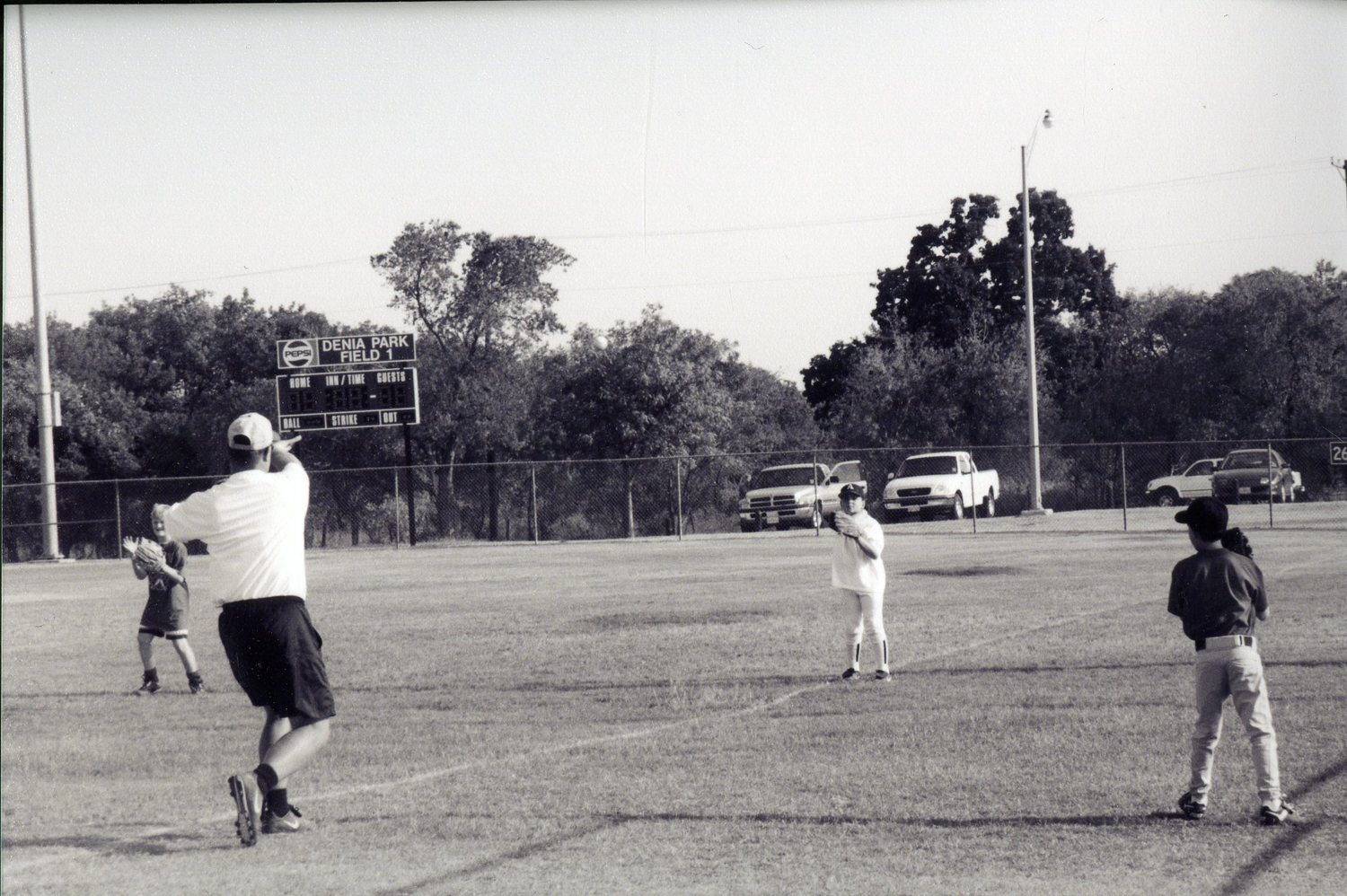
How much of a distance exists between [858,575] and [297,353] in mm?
27151

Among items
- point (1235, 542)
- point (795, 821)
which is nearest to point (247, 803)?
point (795, 821)

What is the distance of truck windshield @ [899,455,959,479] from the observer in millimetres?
37812

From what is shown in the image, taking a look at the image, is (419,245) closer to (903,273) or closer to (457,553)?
(457,553)

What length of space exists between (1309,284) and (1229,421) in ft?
16.5

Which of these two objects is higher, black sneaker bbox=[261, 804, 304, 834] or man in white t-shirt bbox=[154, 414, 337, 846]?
man in white t-shirt bbox=[154, 414, 337, 846]

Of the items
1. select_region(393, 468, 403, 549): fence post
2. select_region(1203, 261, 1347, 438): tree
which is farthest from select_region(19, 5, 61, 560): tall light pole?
select_region(1203, 261, 1347, 438): tree

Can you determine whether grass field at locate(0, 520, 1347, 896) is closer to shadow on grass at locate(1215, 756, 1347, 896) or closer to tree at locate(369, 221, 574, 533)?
shadow on grass at locate(1215, 756, 1347, 896)

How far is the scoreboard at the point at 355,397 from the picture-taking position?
3619 cm

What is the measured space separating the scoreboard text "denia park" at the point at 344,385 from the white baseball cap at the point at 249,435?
96.0ft

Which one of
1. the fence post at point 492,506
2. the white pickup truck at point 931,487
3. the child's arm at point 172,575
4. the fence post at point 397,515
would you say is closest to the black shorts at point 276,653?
the child's arm at point 172,575

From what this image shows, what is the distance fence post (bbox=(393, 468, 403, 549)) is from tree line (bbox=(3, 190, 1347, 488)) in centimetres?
221

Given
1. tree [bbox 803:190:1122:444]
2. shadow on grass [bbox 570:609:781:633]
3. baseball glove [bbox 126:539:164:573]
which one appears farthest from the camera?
tree [bbox 803:190:1122:444]

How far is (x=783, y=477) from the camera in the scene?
3778 centimetres

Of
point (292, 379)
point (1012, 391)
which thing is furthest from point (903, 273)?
point (292, 379)
